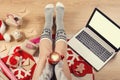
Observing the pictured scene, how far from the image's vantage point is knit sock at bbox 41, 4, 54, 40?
1.50 metres

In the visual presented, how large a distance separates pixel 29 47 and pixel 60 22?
0.72 ft

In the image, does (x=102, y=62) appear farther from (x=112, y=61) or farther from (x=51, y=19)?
(x=51, y=19)

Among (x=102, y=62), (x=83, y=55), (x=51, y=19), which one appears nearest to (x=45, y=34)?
(x=51, y=19)

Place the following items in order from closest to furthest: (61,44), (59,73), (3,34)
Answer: (59,73) → (61,44) → (3,34)

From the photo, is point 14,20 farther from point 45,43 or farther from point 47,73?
point 47,73

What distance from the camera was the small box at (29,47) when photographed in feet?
4.92

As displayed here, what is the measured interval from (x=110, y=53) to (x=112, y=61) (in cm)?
5

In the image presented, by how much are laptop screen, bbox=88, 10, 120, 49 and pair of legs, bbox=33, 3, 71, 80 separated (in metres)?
0.18

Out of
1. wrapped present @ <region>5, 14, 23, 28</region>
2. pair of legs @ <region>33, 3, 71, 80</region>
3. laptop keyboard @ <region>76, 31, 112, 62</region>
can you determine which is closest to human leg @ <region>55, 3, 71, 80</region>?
pair of legs @ <region>33, 3, 71, 80</region>

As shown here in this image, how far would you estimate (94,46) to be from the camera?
4.97ft

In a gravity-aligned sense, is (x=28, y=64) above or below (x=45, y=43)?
below

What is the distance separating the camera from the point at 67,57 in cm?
152

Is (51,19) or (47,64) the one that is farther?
(51,19)

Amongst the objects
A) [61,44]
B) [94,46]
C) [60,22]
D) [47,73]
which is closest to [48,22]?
[60,22]
